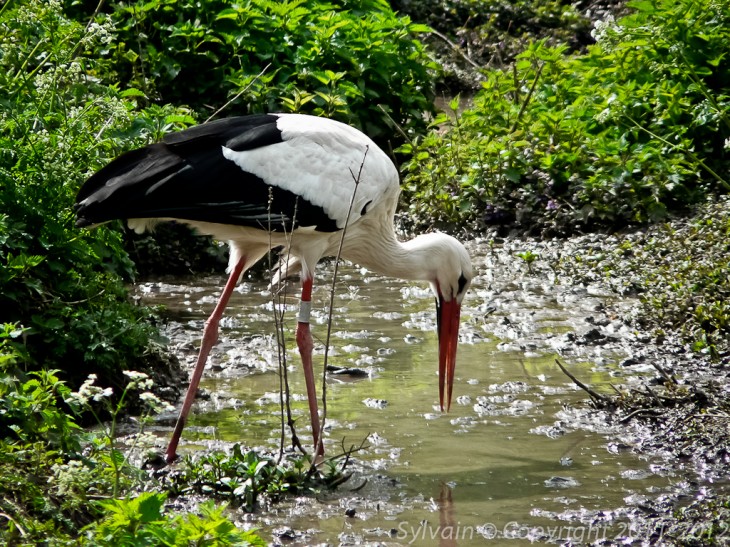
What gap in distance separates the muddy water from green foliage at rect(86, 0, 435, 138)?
5.74 feet

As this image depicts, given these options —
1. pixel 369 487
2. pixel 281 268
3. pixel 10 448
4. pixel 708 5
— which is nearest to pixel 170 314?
pixel 281 268

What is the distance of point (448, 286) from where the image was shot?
6.09 meters

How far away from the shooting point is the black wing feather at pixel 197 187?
5180mm

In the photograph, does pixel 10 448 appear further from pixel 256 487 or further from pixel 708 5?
pixel 708 5

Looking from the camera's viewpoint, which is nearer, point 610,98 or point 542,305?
point 542,305

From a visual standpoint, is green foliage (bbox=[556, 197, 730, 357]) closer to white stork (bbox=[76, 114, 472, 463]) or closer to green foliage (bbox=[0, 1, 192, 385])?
white stork (bbox=[76, 114, 472, 463])

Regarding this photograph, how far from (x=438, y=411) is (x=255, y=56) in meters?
4.88

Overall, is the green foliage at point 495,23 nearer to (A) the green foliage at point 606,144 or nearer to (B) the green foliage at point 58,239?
Result: (A) the green foliage at point 606,144

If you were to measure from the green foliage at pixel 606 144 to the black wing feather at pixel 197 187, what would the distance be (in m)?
3.52

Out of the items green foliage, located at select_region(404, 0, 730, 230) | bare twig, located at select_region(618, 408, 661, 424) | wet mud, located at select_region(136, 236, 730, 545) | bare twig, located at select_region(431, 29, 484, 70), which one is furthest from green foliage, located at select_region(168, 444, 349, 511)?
bare twig, located at select_region(431, 29, 484, 70)

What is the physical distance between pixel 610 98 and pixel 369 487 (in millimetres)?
5229

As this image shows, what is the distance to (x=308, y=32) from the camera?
9.95 metres

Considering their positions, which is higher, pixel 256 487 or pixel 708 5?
pixel 708 5

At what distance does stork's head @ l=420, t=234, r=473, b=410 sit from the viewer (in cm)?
600
